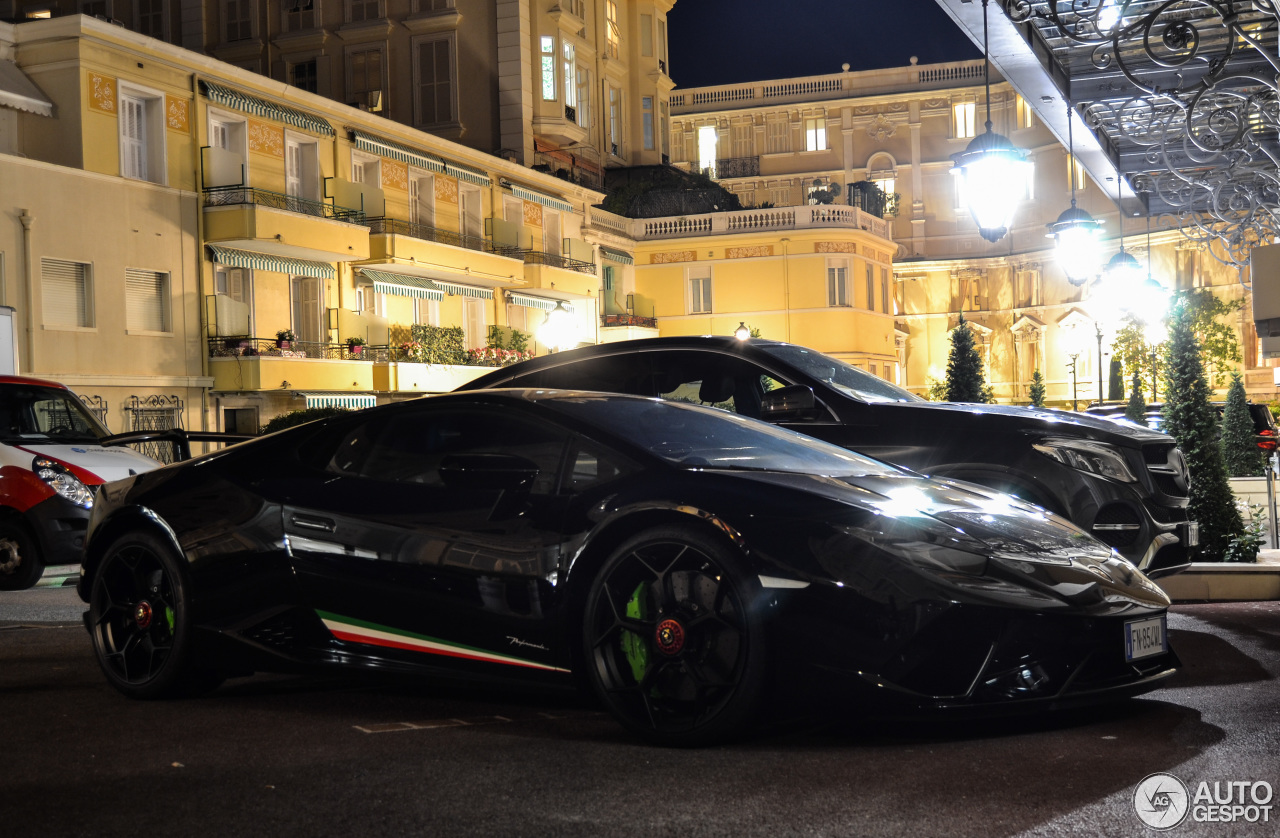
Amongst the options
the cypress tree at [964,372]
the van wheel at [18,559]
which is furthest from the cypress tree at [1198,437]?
the van wheel at [18,559]

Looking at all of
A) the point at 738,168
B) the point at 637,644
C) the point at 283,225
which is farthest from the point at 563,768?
the point at 738,168

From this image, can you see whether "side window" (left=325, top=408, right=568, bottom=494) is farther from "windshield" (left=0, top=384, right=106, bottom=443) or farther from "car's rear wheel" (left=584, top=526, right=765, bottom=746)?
"windshield" (left=0, top=384, right=106, bottom=443)

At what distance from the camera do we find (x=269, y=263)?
29922 mm

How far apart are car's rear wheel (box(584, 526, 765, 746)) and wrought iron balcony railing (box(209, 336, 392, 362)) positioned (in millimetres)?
24895


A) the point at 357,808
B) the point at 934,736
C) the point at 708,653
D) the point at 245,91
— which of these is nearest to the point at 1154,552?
the point at 934,736

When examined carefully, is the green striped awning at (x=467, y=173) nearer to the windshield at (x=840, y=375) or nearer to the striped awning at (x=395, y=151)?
the striped awning at (x=395, y=151)

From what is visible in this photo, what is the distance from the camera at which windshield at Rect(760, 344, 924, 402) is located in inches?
319

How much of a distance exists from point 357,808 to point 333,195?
30.1 metres

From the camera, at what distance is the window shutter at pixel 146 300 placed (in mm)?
26219

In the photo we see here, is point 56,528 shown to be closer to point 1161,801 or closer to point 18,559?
point 18,559

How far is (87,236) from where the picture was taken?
25.1 metres

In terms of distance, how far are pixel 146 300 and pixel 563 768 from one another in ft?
81.1

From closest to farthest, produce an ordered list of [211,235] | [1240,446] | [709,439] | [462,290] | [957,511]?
[957,511] → [709,439] → [1240,446] → [211,235] → [462,290]

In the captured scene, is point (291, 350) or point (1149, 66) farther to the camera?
point (291, 350)
